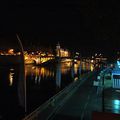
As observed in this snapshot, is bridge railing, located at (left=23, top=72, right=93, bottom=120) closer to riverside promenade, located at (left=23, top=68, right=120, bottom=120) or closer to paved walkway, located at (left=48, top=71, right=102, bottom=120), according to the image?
riverside promenade, located at (left=23, top=68, right=120, bottom=120)

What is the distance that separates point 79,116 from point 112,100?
585 centimetres

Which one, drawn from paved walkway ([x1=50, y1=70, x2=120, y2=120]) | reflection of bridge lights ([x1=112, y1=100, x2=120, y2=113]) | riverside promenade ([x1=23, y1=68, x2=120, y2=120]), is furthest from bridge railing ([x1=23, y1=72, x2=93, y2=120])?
reflection of bridge lights ([x1=112, y1=100, x2=120, y2=113])

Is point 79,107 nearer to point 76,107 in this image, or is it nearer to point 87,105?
point 76,107

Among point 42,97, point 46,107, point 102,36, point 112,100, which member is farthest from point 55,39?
point 102,36

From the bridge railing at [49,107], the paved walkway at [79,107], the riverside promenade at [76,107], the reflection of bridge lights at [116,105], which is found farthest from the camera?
the reflection of bridge lights at [116,105]

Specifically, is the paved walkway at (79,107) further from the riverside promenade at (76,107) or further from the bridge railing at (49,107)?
the bridge railing at (49,107)

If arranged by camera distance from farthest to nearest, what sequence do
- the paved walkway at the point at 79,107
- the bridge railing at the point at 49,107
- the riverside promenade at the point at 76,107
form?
the paved walkway at the point at 79,107 < the riverside promenade at the point at 76,107 < the bridge railing at the point at 49,107

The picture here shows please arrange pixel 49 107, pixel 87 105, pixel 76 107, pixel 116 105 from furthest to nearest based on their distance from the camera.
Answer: pixel 87 105 < pixel 116 105 < pixel 76 107 < pixel 49 107

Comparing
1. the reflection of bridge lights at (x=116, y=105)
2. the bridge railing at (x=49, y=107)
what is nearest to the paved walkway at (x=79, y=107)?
the bridge railing at (x=49, y=107)

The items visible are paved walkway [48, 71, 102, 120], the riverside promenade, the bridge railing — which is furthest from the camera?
paved walkway [48, 71, 102, 120]

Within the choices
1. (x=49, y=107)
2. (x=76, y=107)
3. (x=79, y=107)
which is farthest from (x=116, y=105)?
(x=49, y=107)

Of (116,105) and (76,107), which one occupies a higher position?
(116,105)

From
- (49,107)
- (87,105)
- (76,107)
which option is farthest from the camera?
(87,105)

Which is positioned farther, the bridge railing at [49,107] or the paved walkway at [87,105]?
the paved walkway at [87,105]
